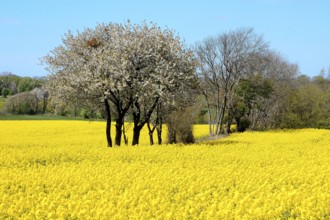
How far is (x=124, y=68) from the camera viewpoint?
2652 cm

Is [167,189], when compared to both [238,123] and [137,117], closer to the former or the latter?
Result: [137,117]

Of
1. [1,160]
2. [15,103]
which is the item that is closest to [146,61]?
[1,160]

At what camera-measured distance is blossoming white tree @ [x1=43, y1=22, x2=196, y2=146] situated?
26.8 meters

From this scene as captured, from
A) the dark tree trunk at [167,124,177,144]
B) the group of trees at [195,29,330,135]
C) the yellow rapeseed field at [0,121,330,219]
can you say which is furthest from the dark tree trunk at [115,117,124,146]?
the group of trees at [195,29,330,135]

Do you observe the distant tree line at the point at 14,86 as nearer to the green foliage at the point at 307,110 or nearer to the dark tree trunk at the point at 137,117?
the green foliage at the point at 307,110

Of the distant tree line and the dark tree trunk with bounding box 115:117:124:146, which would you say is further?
the distant tree line

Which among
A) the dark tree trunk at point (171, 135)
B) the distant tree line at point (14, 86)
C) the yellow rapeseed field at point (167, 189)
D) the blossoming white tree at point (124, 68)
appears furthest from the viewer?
the distant tree line at point (14, 86)

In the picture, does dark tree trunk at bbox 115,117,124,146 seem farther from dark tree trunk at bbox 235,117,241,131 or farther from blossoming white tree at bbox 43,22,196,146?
dark tree trunk at bbox 235,117,241,131

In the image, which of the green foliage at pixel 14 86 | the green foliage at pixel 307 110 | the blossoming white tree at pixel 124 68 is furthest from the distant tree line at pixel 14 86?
the blossoming white tree at pixel 124 68

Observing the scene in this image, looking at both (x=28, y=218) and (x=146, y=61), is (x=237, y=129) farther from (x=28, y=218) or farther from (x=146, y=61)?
(x=28, y=218)

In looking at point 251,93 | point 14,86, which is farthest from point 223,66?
point 14,86

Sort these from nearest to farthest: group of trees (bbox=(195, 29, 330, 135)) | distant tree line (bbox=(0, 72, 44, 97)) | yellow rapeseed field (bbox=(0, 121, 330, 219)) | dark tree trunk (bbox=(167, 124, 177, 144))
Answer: yellow rapeseed field (bbox=(0, 121, 330, 219)) < dark tree trunk (bbox=(167, 124, 177, 144)) < group of trees (bbox=(195, 29, 330, 135)) < distant tree line (bbox=(0, 72, 44, 97))

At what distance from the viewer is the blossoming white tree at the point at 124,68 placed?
2683cm

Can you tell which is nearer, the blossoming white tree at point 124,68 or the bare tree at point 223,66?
the blossoming white tree at point 124,68
